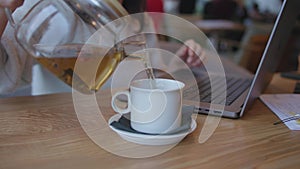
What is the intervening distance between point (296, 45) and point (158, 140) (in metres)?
2.28

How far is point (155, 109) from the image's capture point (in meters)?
0.50

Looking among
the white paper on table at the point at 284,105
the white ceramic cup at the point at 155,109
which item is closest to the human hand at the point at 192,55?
the white paper on table at the point at 284,105

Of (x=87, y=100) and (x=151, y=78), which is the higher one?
(x=151, y=78)

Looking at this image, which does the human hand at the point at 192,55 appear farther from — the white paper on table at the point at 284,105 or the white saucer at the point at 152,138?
the white saucer at the point at 152,138

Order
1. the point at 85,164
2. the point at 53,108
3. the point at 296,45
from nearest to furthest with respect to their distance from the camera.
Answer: the point at 85,164 < the point at 53,108 < the point at 296,45

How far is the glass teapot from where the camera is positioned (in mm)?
710

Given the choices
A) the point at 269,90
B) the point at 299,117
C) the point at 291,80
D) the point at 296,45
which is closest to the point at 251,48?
the point at 296,45

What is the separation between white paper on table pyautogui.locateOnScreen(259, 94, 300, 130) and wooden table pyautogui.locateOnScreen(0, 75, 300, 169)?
0.02 m

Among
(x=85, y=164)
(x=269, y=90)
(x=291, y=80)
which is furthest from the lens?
(x=291, y=80)

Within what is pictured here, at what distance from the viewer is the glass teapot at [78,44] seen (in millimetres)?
710

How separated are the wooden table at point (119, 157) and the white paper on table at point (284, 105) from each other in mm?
19

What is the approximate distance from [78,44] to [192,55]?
1.34ft

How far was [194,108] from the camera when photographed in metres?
0.64

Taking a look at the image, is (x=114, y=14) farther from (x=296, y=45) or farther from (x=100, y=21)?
(x=296, y=45)
